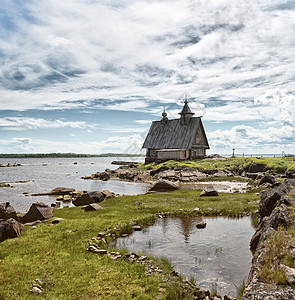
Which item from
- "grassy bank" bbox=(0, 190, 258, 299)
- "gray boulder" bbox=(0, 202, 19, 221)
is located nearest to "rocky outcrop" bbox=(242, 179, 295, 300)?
"grassy bank" bbox=(0, 190, 258, 299)

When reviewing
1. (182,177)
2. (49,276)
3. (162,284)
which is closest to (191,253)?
(162,284)

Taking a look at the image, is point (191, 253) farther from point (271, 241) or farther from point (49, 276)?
point (49, 276)

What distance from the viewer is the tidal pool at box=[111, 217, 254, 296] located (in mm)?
9180

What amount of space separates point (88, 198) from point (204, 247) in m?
15.1

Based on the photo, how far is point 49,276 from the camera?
28.2ft

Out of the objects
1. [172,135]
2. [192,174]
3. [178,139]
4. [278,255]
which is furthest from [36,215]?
[172,135]

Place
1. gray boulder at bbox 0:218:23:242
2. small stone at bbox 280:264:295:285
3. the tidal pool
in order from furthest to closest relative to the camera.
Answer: gray boulder at bbox 0:218:23:242 → the tidal pool → small stone at bbox 280:264:295:285

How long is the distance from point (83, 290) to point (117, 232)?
6247 millimetres

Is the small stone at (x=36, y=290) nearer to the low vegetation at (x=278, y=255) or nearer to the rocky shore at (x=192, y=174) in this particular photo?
the low vegetation at (x=278, y=255)

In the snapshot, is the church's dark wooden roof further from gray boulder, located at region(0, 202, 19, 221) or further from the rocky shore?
gray boulder, located at region(0, 202, 19, 221)

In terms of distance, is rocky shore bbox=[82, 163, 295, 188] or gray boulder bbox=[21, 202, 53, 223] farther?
rocky shore bbox=[82, 163, 295, 188]

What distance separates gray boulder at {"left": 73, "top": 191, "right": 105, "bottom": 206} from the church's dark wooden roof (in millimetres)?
43656

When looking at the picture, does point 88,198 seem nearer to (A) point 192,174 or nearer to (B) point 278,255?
(B) point 278,255

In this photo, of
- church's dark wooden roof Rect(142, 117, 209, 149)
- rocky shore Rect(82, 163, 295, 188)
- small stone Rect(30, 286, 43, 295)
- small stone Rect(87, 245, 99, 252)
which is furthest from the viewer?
church's dark wooden roof Rect(142, 117, 209, 149)
